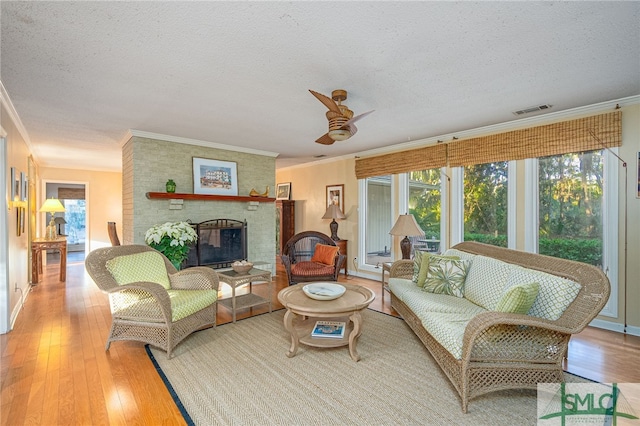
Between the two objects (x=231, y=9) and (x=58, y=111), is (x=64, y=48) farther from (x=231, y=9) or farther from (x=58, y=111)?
(x=58, y=111)

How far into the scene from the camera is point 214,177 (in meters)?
5.18

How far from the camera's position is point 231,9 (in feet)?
5.80

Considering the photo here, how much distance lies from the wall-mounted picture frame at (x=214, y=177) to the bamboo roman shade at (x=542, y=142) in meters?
3.56

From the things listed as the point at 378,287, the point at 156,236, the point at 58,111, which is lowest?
the point at 378,287

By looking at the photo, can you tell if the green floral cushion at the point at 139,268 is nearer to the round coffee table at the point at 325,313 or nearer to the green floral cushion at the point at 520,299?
the round coffee table at the point at 325,313

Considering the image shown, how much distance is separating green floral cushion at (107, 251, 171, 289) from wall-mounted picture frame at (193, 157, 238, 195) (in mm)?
1919

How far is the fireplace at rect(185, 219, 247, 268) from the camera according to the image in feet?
16.1

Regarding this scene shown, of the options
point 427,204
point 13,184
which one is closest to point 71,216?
point 13,184

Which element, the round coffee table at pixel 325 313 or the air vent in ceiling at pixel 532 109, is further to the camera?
the air vent in ceiling at pixel 532 109

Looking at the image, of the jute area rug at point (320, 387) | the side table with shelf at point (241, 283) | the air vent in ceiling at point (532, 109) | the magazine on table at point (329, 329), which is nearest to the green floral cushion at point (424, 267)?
the jute area rug at point (320, 387)

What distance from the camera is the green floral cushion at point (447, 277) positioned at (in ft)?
9.88

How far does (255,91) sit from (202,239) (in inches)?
113

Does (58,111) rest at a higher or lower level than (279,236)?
higher

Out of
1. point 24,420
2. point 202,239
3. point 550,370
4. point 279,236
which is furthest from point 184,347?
point 279,236
